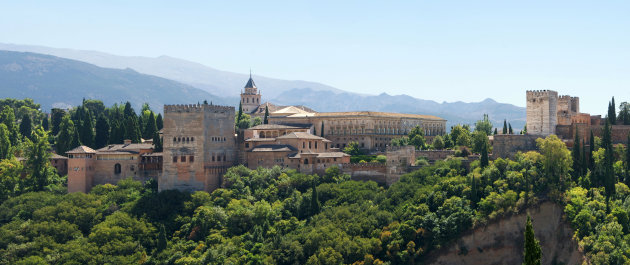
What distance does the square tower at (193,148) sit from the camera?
78.7m

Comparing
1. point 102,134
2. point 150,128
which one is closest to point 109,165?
point 102,134

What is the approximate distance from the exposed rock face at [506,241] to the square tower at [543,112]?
13970 mm

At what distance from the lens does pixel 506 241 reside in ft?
219

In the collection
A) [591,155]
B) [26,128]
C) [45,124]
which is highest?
[45,124]

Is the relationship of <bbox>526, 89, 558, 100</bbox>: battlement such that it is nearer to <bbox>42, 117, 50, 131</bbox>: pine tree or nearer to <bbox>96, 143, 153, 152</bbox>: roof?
<bbox>96, 143, 153, 152</bbox>: roof

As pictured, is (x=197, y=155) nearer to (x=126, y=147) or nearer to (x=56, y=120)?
(x=126, y=147)

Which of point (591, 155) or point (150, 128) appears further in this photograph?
point (150, 128)

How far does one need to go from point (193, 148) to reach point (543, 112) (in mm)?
35225

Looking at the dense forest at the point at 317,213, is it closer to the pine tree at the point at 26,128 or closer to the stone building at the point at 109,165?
the stone building at the point at 109,165

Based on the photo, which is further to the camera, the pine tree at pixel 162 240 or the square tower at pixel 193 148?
the square tower at pixel 193 148

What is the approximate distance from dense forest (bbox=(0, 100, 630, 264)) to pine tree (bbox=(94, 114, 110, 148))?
42.1ft

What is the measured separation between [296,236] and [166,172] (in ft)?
56.7

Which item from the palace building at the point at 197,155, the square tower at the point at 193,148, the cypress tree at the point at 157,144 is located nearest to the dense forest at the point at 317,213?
the square tower at the point at 193,148

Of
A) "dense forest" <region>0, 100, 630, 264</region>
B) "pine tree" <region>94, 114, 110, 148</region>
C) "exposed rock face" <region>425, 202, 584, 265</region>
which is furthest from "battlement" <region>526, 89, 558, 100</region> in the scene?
"pine tree" <region>94, 114, 110, 148</region>
